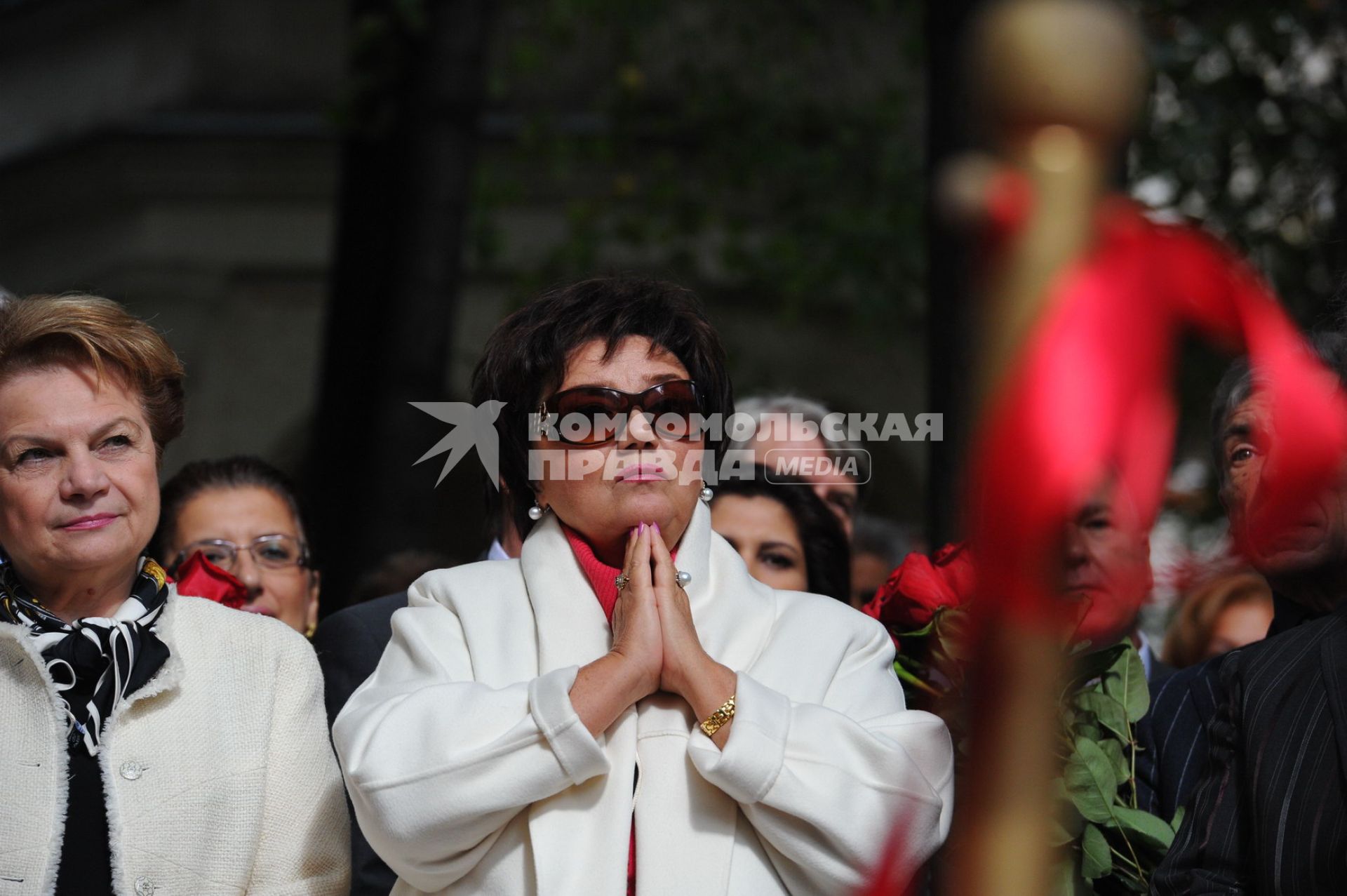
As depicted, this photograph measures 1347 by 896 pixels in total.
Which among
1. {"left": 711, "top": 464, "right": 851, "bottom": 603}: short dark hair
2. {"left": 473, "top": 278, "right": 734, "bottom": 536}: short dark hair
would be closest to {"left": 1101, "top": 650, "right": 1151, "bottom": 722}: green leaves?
{"left": 473, "top": 278, "right": 734, "bottom": 536}: short dark hair

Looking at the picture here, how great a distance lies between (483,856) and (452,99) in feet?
19.7

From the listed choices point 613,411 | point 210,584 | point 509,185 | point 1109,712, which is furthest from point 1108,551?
point 509,185

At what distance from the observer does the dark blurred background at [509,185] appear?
792 cm

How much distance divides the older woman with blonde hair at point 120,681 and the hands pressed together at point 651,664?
74 cm

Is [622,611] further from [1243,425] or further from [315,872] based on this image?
[1243,425]

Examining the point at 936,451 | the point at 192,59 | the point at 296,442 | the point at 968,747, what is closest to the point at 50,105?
the point at 192,59

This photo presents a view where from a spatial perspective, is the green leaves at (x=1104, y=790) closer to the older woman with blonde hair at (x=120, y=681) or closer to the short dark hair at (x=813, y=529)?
the short dark hair at (x=813, y=529)

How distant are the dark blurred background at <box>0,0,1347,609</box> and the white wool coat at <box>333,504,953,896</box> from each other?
2.08 meters

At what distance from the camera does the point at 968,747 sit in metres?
1.12

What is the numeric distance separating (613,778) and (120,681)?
96 cm

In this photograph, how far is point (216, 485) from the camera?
169 inches

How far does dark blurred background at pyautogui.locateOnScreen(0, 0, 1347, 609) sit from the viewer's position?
26.0 feet

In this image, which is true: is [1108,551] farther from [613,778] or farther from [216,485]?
[216,485]

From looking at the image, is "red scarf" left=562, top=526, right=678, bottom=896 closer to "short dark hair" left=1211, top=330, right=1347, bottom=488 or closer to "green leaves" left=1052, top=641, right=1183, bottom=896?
"green leaves" left=1052, top=641, right=1183, bottom=896
